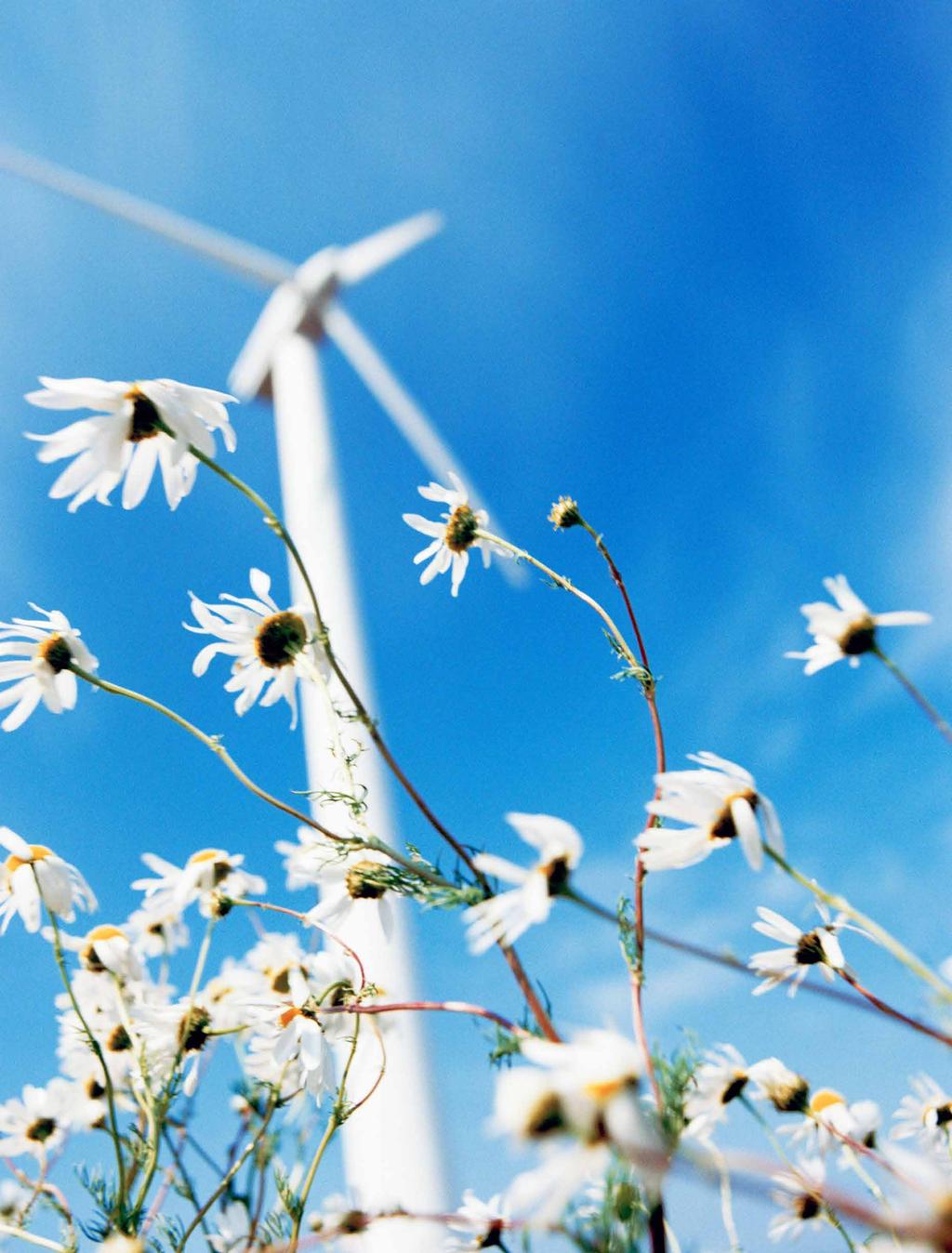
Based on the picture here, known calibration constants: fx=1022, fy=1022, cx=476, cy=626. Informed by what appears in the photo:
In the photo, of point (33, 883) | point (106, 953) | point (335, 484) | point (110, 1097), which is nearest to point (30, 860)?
point (33, 883)

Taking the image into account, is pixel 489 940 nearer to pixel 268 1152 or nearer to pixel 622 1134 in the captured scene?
pixel 622 1134

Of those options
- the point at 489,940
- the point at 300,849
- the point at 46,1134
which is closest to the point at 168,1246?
the point at 300,849

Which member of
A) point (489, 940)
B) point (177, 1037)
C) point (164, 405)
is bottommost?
point (489, 940)

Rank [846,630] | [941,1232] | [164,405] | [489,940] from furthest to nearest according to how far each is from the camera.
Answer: [164,405] → [846,630] → [489,940] → [941,1232]

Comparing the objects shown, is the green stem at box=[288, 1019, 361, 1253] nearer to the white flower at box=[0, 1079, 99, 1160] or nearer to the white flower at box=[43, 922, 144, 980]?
the white flower at box=[43, 922, 144, 980]

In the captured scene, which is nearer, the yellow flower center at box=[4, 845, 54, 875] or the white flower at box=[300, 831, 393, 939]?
the white flower at box=[300, 831, 393, 939]

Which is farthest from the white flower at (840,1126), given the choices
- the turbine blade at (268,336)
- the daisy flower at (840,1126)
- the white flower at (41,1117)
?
the turbine blade at (268,336)

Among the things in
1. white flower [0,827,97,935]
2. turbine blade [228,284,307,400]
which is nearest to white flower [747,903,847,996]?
white flower [0,827,97,935]
